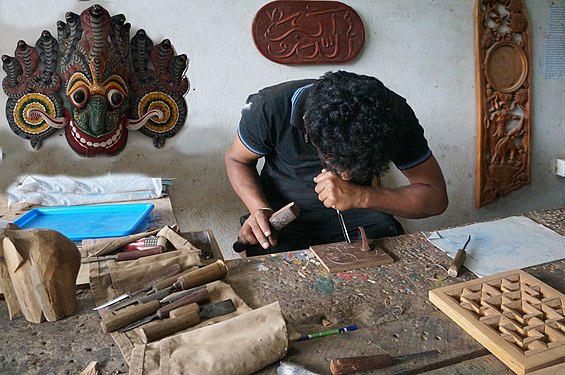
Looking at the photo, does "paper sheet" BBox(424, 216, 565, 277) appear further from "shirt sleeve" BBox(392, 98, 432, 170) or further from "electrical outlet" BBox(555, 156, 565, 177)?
"electrical outlet" BBox(555, 156, 565, 177)

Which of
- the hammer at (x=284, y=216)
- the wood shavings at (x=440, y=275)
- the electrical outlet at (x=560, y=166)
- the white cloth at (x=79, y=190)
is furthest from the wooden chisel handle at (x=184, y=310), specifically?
the electrical outlet at (x=560, y=166)

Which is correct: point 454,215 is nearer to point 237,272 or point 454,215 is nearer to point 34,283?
Answer: point 237,272

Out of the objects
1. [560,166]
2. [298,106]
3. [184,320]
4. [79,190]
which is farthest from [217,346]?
[560,166]

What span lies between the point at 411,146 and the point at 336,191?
1.46 feet

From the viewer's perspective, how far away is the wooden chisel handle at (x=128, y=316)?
A: 124 cm

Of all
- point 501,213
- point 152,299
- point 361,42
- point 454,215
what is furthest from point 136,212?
point 501,213

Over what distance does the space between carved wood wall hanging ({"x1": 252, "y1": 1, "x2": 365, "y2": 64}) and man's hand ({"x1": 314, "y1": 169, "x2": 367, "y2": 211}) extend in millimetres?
1235

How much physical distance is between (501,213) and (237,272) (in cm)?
241

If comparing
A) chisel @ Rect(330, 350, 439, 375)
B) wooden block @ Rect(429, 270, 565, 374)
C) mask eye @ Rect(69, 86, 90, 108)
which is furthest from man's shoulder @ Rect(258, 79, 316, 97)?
chisel @ Rect(330, 350, 439, 375)

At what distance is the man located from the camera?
1468mm

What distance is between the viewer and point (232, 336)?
1145 mm

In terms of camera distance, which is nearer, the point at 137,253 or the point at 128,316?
the point at 128,316

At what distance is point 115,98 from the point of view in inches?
95.7

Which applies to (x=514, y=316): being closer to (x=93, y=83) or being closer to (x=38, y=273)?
(x=38, y=273)
